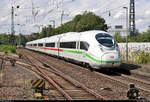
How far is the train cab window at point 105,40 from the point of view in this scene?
1556cm

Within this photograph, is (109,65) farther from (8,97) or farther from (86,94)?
(8,97)

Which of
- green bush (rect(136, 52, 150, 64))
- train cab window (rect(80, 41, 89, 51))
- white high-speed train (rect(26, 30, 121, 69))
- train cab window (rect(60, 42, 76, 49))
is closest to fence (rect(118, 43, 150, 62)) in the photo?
green bush (rect(136, 52, 150, 64))

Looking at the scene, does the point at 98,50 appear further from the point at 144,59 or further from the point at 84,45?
the point at 144,59

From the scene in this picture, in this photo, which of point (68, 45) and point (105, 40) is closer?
point (105, 40)

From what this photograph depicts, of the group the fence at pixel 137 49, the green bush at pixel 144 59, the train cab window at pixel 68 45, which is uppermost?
the train cab window at pixel 68 45

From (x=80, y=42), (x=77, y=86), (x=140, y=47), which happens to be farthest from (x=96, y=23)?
(x=77, y=86)

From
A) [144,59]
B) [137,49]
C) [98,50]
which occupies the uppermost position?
[98,50]

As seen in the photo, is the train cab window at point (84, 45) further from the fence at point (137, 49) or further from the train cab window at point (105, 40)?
the fence at point (137, 49)

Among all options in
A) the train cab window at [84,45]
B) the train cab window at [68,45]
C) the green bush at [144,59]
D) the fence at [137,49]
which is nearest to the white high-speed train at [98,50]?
the train cab window at [84,45]

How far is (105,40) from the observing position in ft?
52.0

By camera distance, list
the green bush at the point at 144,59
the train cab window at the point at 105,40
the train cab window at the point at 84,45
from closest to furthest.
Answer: the train cab window at the point at 105,40
the train cab window at the point at 84,45
the green bush at the point at 144,59

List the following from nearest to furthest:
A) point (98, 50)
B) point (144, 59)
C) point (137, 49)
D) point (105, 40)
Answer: point (98, 50), point (105, 40), point (144, 59), point (137, 49)

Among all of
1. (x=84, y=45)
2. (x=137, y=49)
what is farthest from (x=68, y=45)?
(x=137, y=49)

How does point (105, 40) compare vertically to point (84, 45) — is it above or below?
above
